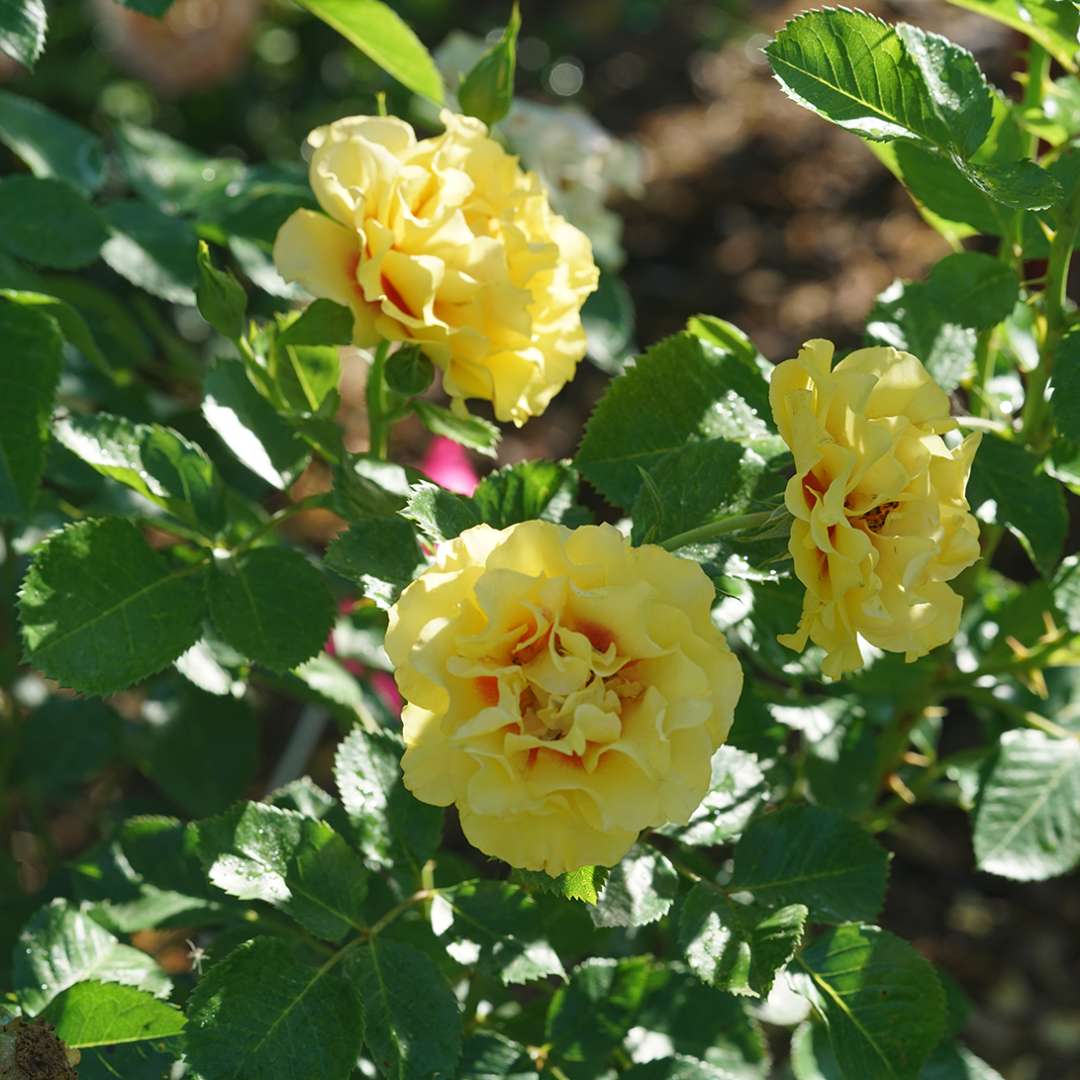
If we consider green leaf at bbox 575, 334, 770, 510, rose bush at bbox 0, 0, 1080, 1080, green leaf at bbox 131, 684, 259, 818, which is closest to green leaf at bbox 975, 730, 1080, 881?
rose bush at bbox 0, 0, 1080, 1080

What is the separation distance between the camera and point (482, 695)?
55cm

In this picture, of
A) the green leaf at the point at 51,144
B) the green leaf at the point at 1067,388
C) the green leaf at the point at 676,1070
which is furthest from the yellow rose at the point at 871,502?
the green leaf at the point at 51,144

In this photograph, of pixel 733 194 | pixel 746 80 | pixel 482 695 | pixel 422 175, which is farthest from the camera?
pixel 746 80

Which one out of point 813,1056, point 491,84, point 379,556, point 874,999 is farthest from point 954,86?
point 813,1056

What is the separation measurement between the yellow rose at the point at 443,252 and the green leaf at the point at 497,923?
0.25 metres

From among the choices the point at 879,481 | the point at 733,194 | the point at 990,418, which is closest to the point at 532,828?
the point at 879,481

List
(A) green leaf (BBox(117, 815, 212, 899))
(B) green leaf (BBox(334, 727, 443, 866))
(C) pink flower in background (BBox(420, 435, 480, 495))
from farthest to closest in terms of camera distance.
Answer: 1. (C) pink flower in background (BBox(420, 435, 480, 495))
2. (A) green leaf (BBox(117, 815, 212, 899))
3. (B) green leaf (BBox(334, 727, 443, 866))

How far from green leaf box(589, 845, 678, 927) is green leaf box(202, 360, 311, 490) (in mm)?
291

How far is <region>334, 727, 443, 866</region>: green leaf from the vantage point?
755mm

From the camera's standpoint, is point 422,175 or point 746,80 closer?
point 422,175

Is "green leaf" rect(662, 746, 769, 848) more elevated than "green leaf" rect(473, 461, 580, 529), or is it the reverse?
"green leaf" rect(473, 461, 580, 529)

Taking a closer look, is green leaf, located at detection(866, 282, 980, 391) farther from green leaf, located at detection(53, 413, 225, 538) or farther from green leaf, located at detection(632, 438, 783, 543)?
green leaf, located at detection(53, 413, 225, 538)

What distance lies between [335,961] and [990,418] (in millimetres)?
506

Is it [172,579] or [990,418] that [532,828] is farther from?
[990,418]
